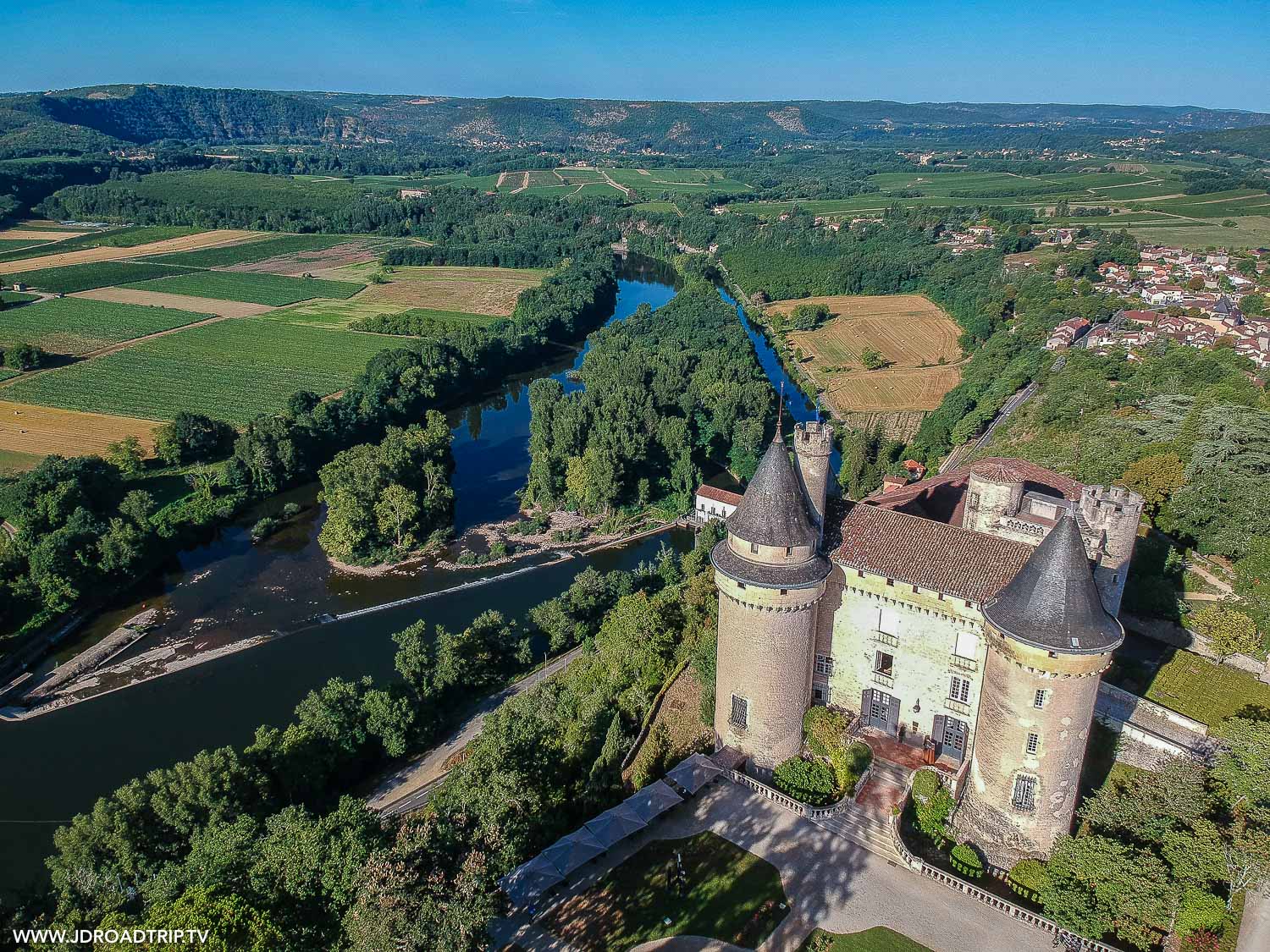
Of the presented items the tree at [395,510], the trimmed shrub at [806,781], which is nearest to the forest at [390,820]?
the trimmed shrub at [806,781]

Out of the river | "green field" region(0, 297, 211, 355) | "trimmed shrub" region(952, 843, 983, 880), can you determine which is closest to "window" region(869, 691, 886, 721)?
"trimmed shrub" region(952, 843, 983, 880)

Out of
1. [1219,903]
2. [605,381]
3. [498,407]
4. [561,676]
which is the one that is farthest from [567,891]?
[498,407]

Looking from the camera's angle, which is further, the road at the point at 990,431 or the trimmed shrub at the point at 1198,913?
the road at the point at 990,431

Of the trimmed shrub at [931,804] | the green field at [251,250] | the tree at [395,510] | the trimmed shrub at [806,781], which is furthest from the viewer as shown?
the green field at [251,250]

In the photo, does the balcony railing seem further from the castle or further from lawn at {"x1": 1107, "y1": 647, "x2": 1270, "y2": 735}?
lawn at {"x1": 1107, "y1": 647, "x2": 1270, "y2": 735}

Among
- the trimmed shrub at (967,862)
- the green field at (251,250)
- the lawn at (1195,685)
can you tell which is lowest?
the trimmed shrub at (967,862)

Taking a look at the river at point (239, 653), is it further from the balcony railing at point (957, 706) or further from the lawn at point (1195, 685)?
the lawn at point (1195, 685)

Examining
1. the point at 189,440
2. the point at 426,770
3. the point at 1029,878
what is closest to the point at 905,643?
the point at 1029,878
